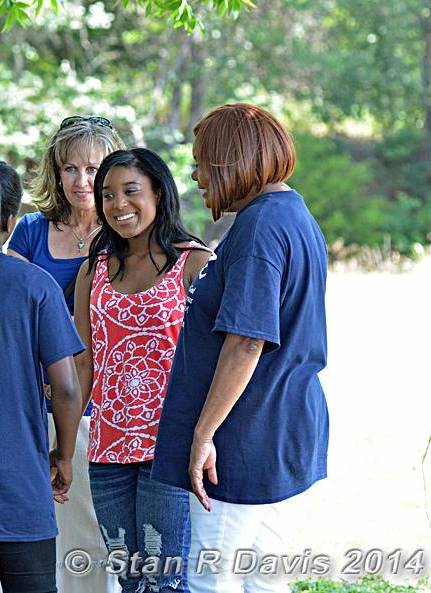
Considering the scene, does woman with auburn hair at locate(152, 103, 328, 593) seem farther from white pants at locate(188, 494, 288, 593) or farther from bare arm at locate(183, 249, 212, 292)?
bare arm at locate(183, 249, 212, 292)

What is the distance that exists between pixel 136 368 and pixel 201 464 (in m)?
0.58

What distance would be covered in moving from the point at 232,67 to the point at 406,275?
5.55 metres

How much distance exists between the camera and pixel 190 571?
283 centimetres

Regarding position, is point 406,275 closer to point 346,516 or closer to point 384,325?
point 384,325

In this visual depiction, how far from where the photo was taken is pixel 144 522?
10.5 ft

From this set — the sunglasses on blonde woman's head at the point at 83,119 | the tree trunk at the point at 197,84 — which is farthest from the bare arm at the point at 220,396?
the tree trunk at the point at 197,84

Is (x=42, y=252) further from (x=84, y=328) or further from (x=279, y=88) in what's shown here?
(x=279, y=88)

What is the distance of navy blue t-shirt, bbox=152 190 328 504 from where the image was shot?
2648mm

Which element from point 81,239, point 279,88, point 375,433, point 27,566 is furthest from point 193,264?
point 279,88

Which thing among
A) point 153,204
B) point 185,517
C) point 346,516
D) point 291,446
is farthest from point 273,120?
point 346,516

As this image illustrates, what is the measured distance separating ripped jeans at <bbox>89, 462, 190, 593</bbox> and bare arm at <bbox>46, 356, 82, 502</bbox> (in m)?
0.24

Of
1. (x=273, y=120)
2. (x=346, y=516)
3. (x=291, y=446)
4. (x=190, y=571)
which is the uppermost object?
(x=273, y=120)

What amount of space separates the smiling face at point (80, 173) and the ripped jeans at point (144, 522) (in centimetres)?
100

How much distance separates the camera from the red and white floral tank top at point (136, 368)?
3199 millimetres
